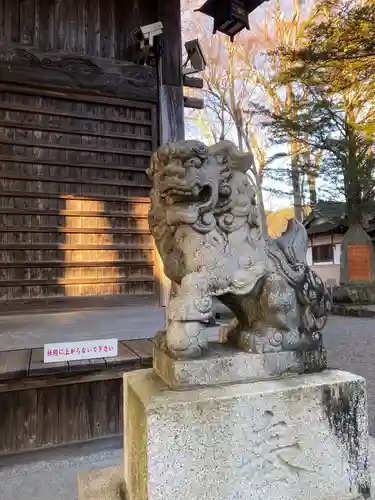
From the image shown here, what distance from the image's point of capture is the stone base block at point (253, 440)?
124 centimetres

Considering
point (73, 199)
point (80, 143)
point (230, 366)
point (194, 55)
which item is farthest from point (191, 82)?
point (230, 366)

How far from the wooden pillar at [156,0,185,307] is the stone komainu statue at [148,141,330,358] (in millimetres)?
2954

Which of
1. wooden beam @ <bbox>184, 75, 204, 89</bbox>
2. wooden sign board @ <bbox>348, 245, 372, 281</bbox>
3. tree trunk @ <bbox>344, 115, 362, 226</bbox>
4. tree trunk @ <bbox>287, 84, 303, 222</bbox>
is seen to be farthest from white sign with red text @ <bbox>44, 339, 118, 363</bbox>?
tree trunk @ <bbox>287, 84, 303, 222</bbox>

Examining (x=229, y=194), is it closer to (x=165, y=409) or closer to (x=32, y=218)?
(x=165, y=409)

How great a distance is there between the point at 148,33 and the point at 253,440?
14.5 ft

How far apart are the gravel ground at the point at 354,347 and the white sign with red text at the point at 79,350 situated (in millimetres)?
2138

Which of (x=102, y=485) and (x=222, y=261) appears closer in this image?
(x=222, y=261)

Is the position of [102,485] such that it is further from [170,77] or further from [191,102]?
[191,102]

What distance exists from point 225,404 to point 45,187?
3.62 metres

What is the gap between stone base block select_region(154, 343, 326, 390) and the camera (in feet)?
4.43

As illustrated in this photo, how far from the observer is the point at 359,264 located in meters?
11.3

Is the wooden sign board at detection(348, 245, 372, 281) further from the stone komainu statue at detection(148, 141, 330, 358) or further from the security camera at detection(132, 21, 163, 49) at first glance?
the stone komainu statue at detection(148, 141, 330, 358)

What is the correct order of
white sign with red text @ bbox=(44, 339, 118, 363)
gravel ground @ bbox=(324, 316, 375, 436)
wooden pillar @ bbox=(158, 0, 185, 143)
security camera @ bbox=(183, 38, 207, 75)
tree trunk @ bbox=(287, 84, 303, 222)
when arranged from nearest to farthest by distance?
white sign with red text @ bbox=(44, 339, 118, 363), gravel ground @ bbox=(324, 316, 375, 436), wooden pillar @ bbox=(158, 0, 185, 143), security camera @ bbox=(183, 38, 207, 75), tree trunk @ bbox=(287, 84, 303, 222)

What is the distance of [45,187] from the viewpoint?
418cm
